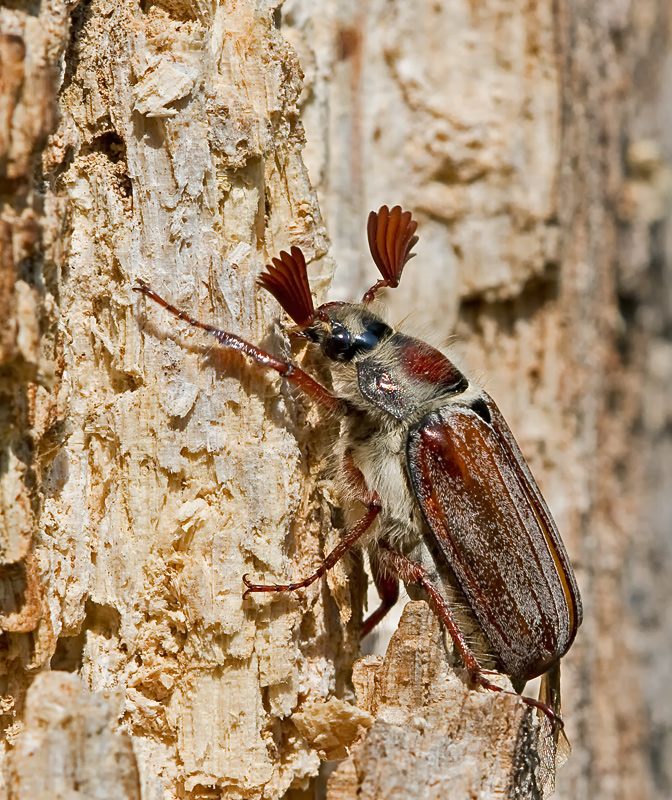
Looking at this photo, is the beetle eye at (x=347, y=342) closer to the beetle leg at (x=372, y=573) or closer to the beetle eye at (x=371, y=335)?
the beetle eye at (x=371, y=335)

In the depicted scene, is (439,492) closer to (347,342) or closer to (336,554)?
(336,554)

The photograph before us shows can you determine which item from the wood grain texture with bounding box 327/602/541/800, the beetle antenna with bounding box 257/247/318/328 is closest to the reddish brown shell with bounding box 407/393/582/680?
the wood grain texture with bounding box 327/602/541/800

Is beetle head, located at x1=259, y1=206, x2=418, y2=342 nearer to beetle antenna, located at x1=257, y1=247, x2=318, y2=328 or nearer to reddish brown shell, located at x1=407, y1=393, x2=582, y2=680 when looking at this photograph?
beetle antenna, located at x1=257, y1=247, x2=318, y2=328

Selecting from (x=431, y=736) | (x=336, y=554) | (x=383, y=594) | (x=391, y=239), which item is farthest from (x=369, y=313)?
(x=431, y=736)

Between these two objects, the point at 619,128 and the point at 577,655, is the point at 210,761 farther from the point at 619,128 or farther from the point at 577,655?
the point at 619,128

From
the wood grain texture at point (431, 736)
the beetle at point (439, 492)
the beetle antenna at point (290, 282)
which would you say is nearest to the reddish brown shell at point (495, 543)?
the beetle at point (439, 492)

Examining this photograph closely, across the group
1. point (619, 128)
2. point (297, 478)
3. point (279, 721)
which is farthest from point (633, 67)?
point (279, 721)
